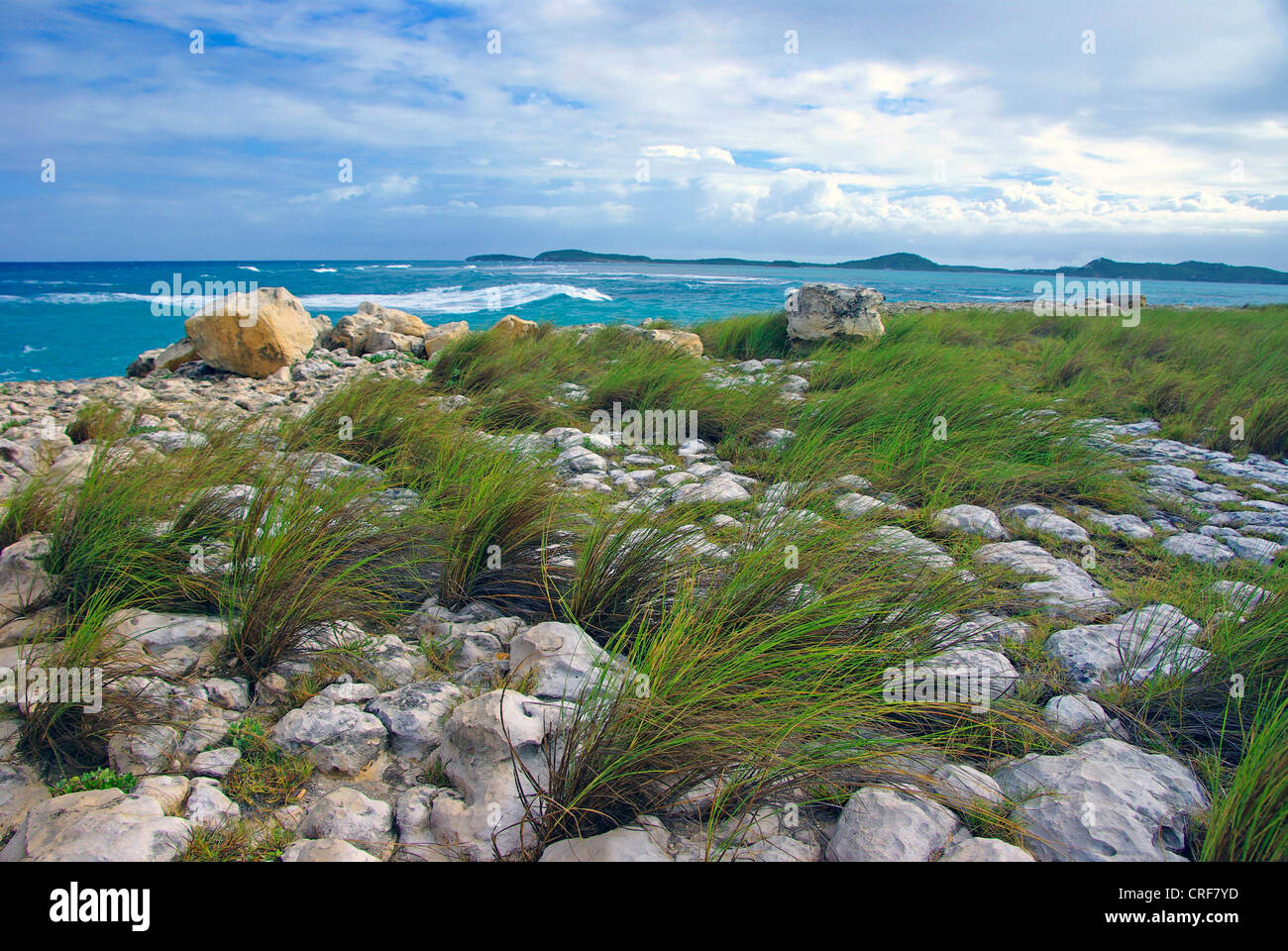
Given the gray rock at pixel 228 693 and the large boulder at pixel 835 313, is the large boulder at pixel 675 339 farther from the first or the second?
the gray rock at pixel 228 693

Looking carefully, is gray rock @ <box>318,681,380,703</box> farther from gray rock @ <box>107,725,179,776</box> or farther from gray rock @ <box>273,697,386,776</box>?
Result: gray rock @ <box>107,725,179,776</box>

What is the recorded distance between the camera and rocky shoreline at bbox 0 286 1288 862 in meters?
1.56

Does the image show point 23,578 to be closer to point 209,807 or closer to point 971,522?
point 209,807

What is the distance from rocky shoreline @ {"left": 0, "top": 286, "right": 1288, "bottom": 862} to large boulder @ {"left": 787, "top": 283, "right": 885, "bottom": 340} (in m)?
5.75

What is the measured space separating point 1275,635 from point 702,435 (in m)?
3.71

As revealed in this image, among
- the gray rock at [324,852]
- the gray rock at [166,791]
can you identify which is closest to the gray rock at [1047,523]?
the gray rock at [324,852]

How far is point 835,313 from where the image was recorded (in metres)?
9.10

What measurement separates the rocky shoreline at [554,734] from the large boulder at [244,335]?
5.65 meters

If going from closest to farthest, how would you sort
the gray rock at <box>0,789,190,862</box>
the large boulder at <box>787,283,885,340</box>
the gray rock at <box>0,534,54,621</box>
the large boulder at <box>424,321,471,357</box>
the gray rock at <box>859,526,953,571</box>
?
1. the gray rock at <box>0,789,190,862</box>
2. the gray rock at <box>0,534,54,621</box>
3. the gray rock at <box>859,526,953,571</box>
4. the large boulder at <box>787,283,885,340</box>
5. the large boulder at <box>424,321,471,357</box>

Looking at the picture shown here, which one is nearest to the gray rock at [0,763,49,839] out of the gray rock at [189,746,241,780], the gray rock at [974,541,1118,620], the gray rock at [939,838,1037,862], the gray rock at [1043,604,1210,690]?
the gray rock at [189,746,241,780]

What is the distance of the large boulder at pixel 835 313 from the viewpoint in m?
9.05

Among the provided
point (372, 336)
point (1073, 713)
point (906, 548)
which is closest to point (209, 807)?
point (1073, 713)
